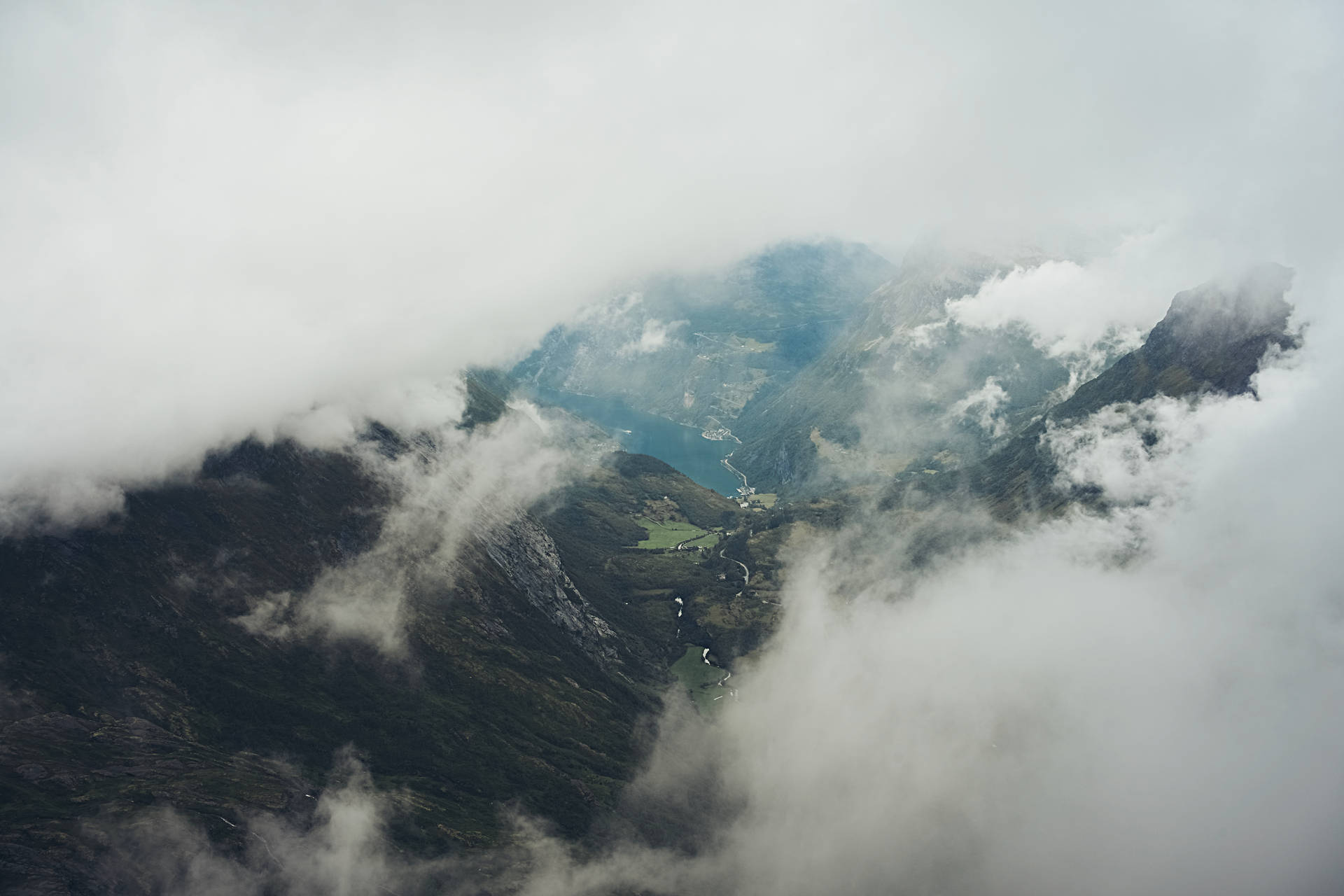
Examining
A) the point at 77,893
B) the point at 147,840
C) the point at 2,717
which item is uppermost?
the point at 2,717

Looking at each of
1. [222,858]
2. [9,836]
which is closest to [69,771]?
[9,836]

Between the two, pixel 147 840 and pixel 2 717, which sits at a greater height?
pixel 2 717

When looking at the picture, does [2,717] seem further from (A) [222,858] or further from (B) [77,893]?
(A) [222,858]

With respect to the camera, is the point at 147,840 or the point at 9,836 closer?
the point at 9,836

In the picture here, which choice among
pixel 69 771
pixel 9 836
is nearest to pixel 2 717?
pixel 69 771

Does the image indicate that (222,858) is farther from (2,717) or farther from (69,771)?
(2,717)

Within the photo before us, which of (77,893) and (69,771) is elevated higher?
(69,771)

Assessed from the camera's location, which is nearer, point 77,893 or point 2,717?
point 77,893
